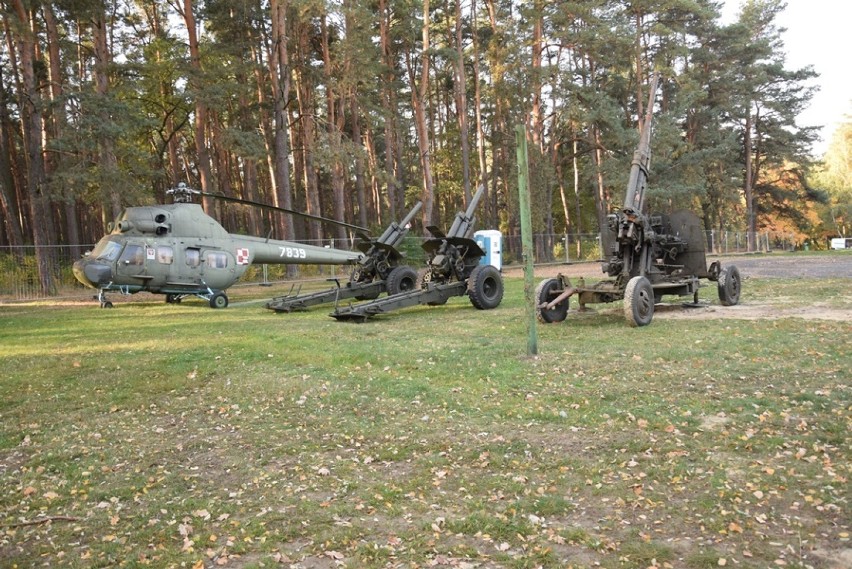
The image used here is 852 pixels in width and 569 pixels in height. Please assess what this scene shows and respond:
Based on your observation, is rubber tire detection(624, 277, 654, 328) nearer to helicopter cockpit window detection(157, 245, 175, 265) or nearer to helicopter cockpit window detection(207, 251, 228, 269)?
helicopter cockpit window detection(207, 251, 228, 269)

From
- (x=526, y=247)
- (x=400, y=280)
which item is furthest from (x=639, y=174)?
(x=400, y=280)

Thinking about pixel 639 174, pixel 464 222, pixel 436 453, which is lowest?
pixel 436 453

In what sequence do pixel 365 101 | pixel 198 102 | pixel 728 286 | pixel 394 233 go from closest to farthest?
pixel 728 286 → pixel 394 233 → pixel 198 102 → pixel 365 101

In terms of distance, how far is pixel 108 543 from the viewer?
138 inches

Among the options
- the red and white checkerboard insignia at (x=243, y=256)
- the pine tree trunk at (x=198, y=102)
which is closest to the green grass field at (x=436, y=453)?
the red and white checkerboard insignia at (x=243, y=256)

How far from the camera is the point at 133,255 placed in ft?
47.5

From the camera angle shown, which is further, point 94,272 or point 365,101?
point 365,101

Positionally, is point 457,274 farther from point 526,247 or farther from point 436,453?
point 436,453

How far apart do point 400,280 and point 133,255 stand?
20.5 feet

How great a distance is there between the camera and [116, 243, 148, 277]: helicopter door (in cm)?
1441

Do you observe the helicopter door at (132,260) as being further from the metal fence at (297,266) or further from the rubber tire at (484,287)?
the rubber tire at (484,287)

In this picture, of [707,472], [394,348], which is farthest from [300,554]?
[394,348]

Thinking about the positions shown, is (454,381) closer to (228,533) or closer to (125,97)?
(228,533)

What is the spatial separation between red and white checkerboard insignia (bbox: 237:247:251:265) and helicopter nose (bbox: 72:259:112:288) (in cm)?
316
